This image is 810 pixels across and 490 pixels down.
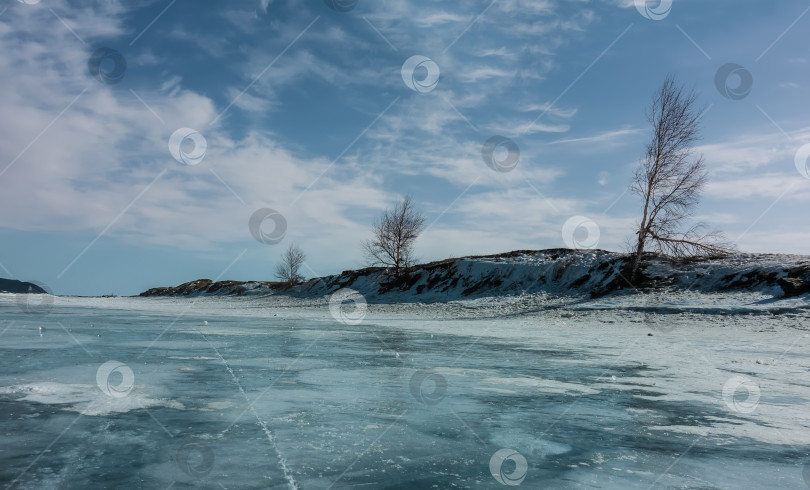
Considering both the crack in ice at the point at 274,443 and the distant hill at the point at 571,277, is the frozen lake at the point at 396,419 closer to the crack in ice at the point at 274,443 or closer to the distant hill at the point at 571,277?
the crack in ice at the point at 274,443

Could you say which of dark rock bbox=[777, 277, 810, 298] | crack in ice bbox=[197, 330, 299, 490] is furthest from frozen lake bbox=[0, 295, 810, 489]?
dark rock bbox=[777, 277, 810, 298]

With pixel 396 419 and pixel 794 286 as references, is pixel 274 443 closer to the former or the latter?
pixel 396 419

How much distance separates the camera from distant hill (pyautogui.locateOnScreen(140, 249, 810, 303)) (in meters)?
22.4

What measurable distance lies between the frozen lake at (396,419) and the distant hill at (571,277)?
50.2 feet

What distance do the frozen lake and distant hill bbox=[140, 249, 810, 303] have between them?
1530cm

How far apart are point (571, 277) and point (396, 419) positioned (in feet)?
93.3

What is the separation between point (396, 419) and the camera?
15.6 ft

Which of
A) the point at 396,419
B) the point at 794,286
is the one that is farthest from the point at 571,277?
the point at 396,419

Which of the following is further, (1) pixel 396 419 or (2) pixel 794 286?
(2) pixel 794 286

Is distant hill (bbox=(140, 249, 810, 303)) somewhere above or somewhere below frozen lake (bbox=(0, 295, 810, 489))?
above

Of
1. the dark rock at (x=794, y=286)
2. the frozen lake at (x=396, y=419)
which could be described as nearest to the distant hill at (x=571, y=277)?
the dark rock at (x=794, y=286)

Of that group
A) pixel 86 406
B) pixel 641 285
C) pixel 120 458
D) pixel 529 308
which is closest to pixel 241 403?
pixel 86 406

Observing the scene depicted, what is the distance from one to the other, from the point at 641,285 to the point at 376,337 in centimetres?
1876

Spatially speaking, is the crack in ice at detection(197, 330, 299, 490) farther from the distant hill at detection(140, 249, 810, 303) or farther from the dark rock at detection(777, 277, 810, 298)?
the distant hill at detection(140, 249, 810, 303)
